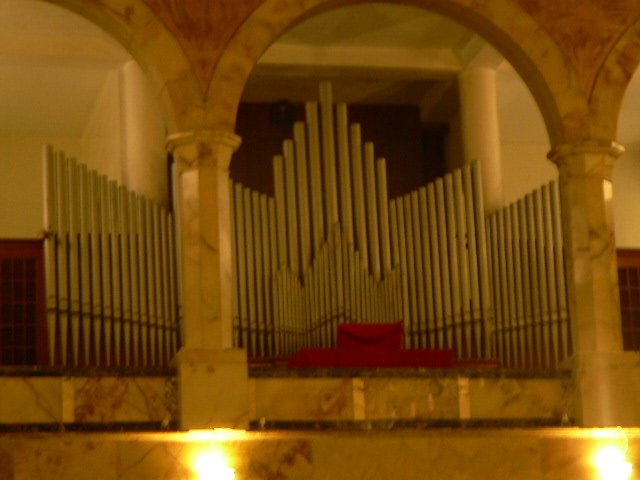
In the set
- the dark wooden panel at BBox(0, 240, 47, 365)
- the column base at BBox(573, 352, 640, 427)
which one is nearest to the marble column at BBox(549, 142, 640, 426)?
the column base at BBox(573, 352, 640, 427)

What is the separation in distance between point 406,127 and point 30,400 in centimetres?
648

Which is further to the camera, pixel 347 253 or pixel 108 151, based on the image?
pixel 108 151

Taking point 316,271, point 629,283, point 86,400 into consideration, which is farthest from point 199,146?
point 629,283

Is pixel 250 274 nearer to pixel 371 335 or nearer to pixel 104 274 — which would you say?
pixel 371 335

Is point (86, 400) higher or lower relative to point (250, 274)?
lower

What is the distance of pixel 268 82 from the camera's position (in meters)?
15.5

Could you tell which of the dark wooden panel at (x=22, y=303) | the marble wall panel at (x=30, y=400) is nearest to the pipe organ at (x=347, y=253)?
the marble wall panel at (x=30, y=400)

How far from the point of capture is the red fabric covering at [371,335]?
12.3 metres

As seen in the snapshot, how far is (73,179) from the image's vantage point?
1241cm

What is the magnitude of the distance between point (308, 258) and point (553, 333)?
2181 millimetres

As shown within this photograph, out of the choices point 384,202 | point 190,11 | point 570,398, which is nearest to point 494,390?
point 570,398

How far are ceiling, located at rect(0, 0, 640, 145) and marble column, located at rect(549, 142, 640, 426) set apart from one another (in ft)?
8.90

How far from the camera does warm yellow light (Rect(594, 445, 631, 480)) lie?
1154 cm

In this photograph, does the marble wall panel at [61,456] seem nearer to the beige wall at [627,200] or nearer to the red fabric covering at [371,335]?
the red fabric covering at [371,335]
